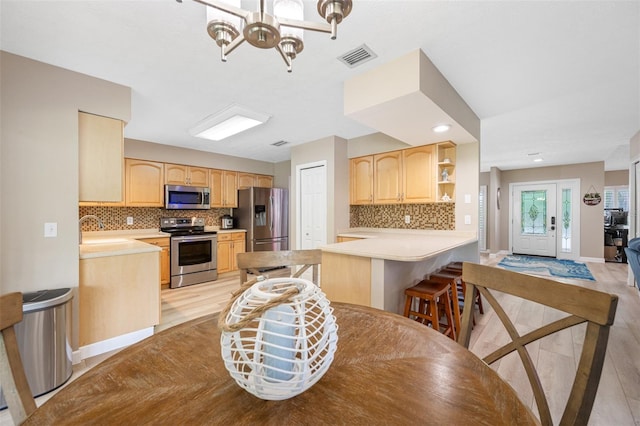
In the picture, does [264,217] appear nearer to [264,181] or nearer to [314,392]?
[264,181]

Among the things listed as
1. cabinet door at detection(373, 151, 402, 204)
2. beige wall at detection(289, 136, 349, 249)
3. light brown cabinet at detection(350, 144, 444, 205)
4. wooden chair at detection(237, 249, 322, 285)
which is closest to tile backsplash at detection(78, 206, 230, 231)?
beige wall at detection(289, 136, 349, 249)

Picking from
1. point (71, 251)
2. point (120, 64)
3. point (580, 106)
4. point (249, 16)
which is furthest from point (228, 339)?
point (580, 106)

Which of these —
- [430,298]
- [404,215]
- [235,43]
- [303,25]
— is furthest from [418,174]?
[235,43]

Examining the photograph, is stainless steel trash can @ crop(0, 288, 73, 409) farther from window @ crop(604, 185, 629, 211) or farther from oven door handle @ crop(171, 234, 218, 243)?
window @ crop(604, 185, 629, 211)

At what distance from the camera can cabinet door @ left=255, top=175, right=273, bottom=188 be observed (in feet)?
19.0

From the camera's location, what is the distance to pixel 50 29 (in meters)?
1.68

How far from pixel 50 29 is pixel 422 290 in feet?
10.3

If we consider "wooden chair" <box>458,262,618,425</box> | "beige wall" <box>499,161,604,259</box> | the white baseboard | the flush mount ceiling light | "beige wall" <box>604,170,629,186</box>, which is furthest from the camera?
"beige wall" <box>604,170,629,186</box>

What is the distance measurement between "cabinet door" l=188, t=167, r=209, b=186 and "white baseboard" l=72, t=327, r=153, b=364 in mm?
2921

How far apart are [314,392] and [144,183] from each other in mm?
4706

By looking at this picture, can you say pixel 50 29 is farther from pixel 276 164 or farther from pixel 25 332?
pixel 276 164

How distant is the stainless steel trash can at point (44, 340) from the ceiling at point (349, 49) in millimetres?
1754

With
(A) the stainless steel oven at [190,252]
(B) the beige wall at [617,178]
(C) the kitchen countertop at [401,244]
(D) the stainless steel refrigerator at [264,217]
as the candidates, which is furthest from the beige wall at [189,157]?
(B) the beige wall at [617,178]

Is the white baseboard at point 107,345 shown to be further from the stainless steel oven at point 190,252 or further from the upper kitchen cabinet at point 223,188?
the upper kitchen cabinet at point 223,188
